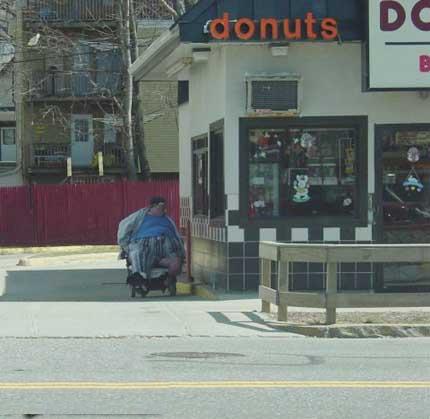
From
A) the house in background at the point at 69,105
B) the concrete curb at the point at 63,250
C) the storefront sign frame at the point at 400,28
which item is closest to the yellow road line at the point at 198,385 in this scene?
the storefront sign frame at the point at 400,28

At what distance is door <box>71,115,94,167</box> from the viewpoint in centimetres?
4359

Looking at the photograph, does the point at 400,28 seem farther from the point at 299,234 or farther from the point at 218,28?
the point at 299,234

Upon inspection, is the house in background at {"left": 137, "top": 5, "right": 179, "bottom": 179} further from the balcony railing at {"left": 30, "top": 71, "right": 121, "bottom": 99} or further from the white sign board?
the white sign board

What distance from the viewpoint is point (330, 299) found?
11.6 m

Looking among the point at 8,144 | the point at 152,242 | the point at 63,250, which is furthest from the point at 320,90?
the point at 8,144

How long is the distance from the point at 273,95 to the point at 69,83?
30.4m

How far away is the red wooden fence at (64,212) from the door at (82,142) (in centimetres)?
863

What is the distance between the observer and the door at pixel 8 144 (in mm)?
47844

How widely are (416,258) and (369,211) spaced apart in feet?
10.9

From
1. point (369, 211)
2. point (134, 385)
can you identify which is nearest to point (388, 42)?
point (369, 211)

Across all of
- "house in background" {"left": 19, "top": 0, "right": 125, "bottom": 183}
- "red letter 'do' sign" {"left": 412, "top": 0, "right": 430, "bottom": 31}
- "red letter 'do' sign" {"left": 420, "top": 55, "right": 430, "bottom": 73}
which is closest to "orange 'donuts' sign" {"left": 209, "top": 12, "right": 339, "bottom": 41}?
"red letter 'do' sign" {"left": 412, "top": 0, "right": 430, "bottom": 31}

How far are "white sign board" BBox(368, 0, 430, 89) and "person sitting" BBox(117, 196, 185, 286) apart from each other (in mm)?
4044

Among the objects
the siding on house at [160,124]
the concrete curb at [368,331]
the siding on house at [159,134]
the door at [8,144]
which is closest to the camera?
the concrete curb at [368,331]

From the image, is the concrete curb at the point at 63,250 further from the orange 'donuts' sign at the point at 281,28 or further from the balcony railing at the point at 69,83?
the orange 'donuts' sign at the point at 281,28
